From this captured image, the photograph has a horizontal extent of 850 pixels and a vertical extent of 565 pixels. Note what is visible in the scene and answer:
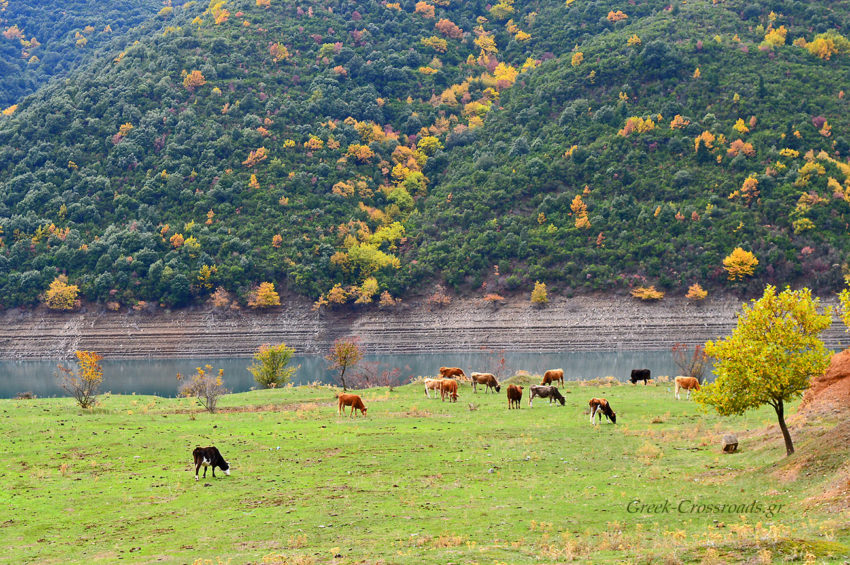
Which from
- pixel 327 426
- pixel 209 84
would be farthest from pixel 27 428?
pixel 209 84

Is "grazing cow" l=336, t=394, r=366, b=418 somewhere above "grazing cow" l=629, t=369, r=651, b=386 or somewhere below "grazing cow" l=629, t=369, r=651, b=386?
above

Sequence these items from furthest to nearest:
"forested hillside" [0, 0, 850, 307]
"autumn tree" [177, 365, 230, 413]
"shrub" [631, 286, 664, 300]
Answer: "forested hillside" [0, 0, 850, 307] < "shrub" [631, 286, 664, 300] < "autumn tree" [177, 365, 230, 413]

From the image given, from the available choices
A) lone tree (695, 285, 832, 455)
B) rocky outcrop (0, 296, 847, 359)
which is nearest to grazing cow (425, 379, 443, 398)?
lone tree (695, 285, 832, 455)

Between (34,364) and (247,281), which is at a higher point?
(247,281)

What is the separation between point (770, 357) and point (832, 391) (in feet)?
20.2

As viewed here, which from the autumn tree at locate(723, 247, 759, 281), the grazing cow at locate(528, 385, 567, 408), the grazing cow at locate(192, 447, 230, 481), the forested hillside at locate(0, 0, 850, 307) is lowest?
the grazing cow at locate(528, 385, 567, 408)

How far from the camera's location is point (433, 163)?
14875cm

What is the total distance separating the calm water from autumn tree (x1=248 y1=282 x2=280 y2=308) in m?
11.9

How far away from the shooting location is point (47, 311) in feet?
384

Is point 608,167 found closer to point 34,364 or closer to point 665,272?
point 665,272

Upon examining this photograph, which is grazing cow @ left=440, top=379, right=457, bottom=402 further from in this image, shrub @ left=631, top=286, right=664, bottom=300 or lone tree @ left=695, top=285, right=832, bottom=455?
shrub @ left=631, top=286, right=664, bottom=300

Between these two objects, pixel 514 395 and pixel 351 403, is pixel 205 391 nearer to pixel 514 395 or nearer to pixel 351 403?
pixel 351 403

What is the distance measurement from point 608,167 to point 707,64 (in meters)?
27.7

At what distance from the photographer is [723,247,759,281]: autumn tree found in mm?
108375
